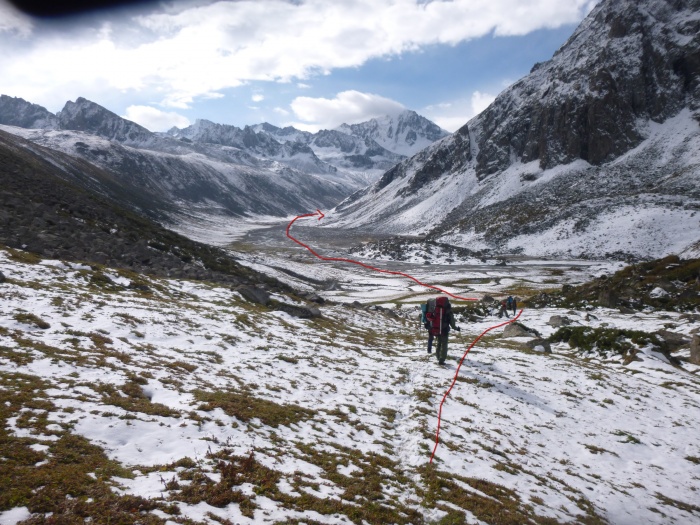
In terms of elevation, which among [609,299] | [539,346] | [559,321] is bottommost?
[539,346]

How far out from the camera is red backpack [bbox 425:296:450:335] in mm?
19844

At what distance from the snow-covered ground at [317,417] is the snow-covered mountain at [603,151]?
10565 centimetres

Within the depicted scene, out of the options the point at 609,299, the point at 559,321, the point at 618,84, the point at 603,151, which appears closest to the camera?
the point at 559,321

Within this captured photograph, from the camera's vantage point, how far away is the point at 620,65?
160 metres

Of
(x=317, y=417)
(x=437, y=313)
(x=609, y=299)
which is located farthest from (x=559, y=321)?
(x=317, y=417)

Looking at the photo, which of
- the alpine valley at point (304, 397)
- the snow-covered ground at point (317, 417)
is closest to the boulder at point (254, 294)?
the alpine valley at point (304, 397)

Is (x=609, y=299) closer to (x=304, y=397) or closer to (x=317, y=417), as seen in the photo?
(x=304, y=397)

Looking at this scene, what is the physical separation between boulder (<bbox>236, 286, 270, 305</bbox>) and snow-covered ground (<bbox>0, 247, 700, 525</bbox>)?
493 centimetres

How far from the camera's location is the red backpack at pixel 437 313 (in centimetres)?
1984

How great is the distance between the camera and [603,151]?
504 ft

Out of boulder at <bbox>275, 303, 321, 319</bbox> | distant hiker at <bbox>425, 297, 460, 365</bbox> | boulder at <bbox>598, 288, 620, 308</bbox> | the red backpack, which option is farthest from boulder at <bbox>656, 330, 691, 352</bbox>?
boulder at <bbox>275, 303, 321, 319</bbox>

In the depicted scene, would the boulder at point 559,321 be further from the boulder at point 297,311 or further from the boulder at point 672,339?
the boulder at point 297,311

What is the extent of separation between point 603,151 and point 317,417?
182984 millimetres

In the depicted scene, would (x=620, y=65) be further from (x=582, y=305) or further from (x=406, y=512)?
(x=406, y=512)
